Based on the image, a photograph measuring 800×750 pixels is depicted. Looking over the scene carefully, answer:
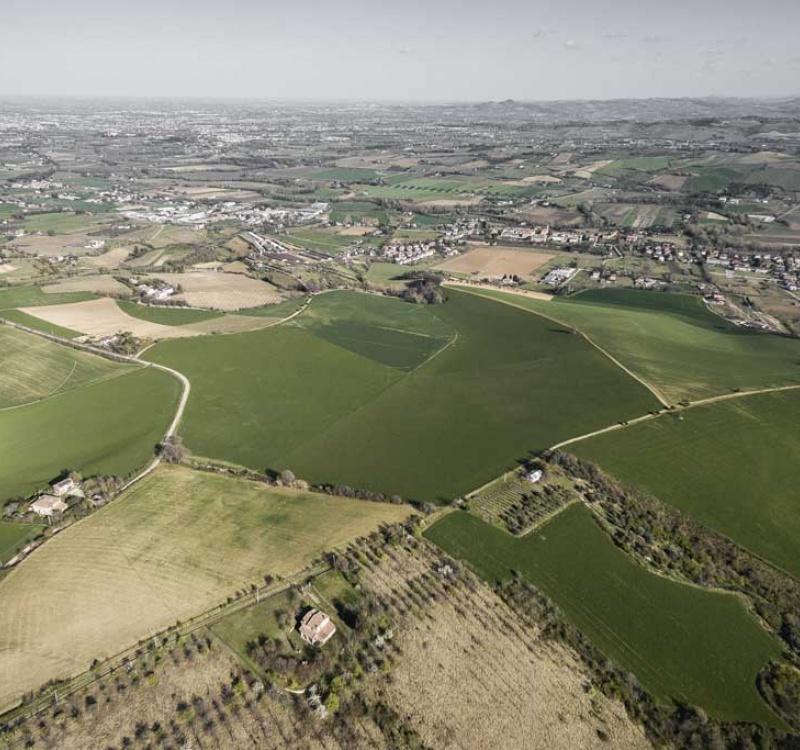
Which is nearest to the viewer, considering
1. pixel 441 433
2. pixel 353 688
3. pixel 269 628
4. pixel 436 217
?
pixel 353 688

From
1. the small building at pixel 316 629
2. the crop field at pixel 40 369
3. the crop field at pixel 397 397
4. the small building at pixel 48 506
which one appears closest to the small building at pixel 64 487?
the small building at pixel 48 506

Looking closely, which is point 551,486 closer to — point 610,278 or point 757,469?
point 757,469

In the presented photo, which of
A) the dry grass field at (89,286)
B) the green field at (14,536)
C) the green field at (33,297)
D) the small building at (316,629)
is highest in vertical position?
the small building at (316,629)

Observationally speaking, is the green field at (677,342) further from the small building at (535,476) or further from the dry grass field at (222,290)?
the dry grass field at (222,290)

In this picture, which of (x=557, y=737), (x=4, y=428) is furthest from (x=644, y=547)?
(x=4, y=428)

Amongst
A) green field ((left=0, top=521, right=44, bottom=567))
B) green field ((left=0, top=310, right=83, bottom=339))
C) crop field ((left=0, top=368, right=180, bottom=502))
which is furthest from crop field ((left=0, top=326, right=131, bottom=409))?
A: green field ((left=0, top=521, right=44, bottom=567))

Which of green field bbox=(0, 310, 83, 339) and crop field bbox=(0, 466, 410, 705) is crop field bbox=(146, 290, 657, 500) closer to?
crop field bbox=(0, 466, 410, 705)
